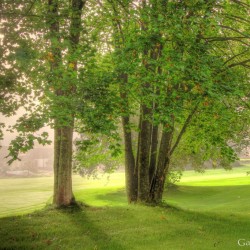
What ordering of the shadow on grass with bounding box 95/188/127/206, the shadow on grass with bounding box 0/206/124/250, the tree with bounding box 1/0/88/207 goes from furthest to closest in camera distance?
the shadow on grass with bounding box 95/188/127/206
the shadow on grass with bounding box 0/206/124/250
the tree with bounding box 1/0/88/207

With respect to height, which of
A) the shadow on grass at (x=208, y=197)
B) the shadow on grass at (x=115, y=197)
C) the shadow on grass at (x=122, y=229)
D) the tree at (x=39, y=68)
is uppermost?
the tree at (x=39, y=68)

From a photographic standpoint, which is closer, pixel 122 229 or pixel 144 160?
pixel 122 229

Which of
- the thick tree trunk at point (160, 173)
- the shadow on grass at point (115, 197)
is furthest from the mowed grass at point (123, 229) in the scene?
the shadow on grass at point (115, 197)

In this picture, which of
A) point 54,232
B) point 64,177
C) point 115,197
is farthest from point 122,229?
point 115,197

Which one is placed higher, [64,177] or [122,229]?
[64,177]

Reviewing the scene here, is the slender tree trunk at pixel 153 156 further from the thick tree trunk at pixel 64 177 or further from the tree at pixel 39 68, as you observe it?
the tree at pixel 39 68

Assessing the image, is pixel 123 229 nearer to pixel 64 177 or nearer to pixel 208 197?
pixel 64 177

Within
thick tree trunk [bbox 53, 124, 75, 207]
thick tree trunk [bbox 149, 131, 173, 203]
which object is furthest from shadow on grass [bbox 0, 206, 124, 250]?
thick tree trunk [bbox 149, 131, 173, 203]

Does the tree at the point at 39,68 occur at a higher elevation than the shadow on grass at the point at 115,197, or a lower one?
higher

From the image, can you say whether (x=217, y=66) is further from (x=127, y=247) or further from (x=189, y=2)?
(x=127, y=247)

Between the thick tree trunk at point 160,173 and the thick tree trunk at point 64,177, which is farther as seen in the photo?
the thick tree trunk at point 160,173

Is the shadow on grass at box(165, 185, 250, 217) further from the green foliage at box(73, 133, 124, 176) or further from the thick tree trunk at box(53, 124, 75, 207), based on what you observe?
the thick tree trunk at box(53, 124, 75, 207)

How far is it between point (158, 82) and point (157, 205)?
318 inches

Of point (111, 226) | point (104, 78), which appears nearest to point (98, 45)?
point (104, 78)
